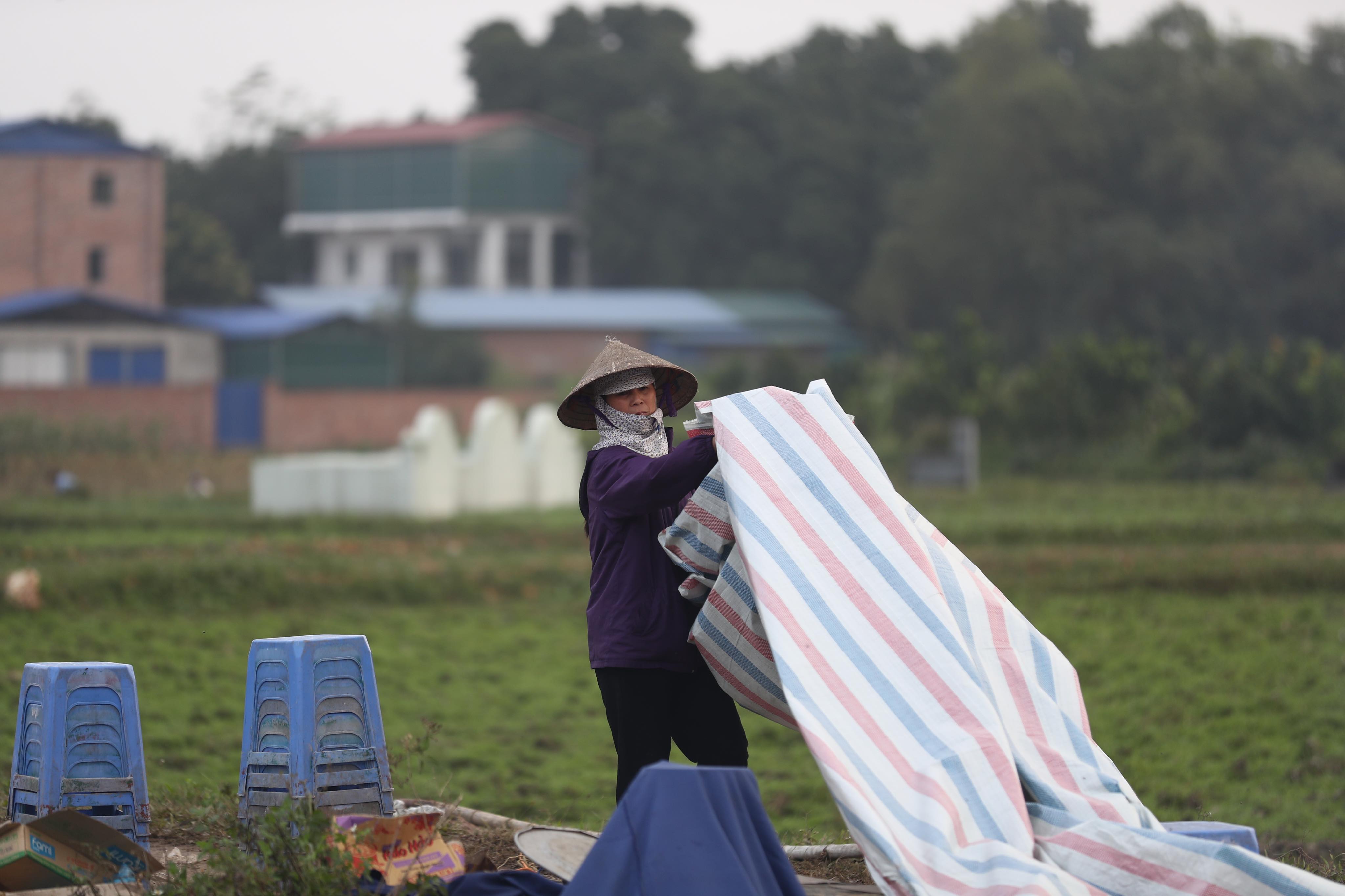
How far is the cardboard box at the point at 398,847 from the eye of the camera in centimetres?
401

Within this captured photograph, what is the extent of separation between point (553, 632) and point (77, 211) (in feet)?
76.6

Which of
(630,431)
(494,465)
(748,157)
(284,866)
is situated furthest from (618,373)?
(748,157)

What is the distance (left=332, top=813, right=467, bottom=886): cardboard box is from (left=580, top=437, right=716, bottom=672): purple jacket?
0.65 metres

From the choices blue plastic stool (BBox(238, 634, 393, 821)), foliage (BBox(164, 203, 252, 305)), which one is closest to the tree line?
foliage (BBox(164, 203, 252, 305))

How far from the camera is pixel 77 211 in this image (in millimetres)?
32062

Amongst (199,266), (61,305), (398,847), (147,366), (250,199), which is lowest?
(147,366)

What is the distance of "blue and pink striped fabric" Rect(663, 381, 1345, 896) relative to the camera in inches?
147

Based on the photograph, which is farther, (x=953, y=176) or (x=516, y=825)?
(x=953, y=176)

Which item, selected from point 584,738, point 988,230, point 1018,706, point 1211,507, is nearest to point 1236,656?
point 584,738

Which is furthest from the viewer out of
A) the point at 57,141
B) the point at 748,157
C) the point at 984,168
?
the point at 748,157

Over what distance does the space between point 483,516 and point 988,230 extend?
91.8 ft

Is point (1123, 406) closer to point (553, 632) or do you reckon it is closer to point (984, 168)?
point (984, 168)

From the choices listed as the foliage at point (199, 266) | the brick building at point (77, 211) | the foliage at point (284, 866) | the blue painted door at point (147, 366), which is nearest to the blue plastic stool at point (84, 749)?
the foliage at point (284, 866)

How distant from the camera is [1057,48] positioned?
180 ft
